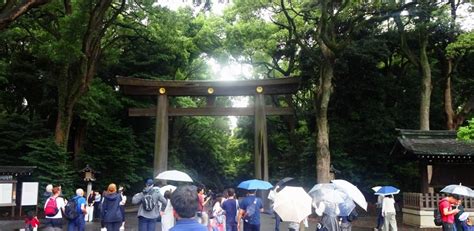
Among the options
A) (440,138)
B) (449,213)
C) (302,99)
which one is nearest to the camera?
(449,213)

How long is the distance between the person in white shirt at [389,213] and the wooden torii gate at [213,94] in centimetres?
768

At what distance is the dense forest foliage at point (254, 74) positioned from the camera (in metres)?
23.6

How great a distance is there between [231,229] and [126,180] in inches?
A: 764

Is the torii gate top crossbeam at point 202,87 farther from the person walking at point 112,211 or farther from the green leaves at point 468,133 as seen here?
the person walking at point 112,211

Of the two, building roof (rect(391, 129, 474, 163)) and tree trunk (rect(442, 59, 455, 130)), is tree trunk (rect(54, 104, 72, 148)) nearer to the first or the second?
building roof (rect(391, 129, 474, 163))

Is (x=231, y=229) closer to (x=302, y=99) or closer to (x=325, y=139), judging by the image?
(x=325, y=139)

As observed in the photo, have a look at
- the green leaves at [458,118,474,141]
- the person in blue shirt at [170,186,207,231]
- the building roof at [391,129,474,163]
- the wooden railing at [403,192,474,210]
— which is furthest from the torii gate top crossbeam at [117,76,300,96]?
the person in blue shirt at [170,186,207,231]

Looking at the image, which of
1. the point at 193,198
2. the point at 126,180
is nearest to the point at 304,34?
the point at 126,180

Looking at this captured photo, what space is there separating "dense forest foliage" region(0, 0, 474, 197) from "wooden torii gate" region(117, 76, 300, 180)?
2774 mm

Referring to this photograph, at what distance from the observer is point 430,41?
2836cm

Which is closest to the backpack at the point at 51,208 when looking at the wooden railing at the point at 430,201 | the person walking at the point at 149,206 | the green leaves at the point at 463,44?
the person walking at the point at 149,206

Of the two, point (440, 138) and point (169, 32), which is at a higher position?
point (169, 32)

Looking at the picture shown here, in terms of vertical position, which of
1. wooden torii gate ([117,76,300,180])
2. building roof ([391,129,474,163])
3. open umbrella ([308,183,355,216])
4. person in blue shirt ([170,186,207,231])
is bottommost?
open umbrella ([308,183,355,216])

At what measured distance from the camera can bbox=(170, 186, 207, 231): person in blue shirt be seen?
3560mm
